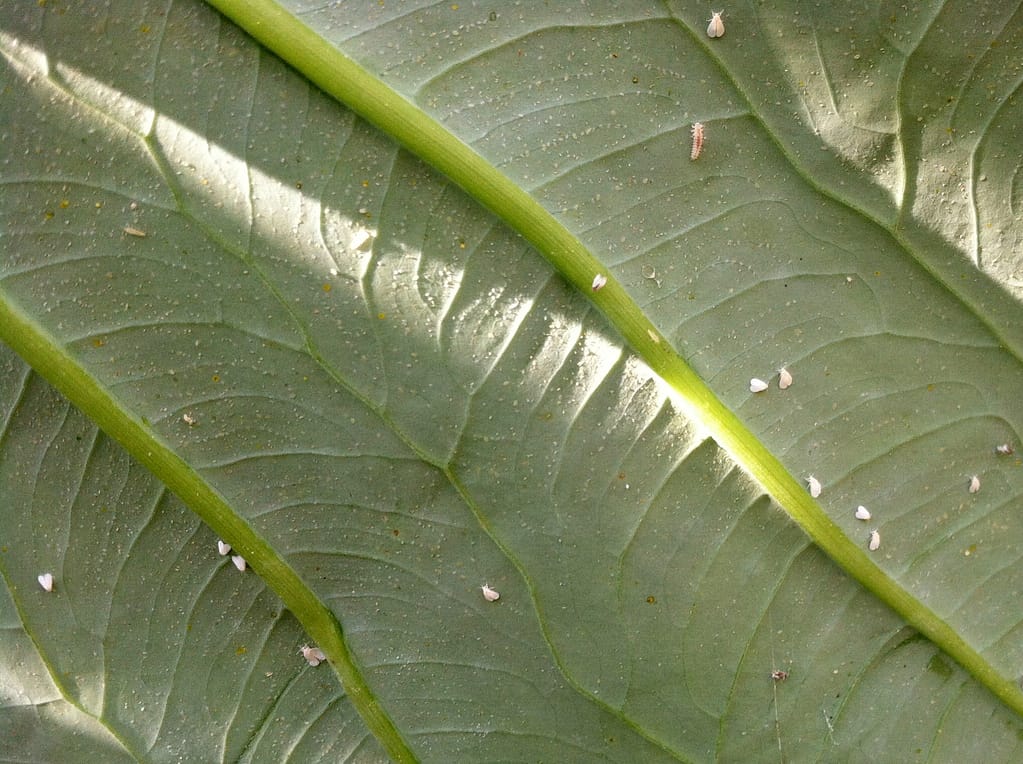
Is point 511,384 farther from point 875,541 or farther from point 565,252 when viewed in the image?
point 875,541

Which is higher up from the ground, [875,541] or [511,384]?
[511,384]

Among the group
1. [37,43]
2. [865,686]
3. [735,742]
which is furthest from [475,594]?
[37,43]

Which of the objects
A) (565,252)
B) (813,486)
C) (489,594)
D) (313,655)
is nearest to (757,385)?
(813,486)

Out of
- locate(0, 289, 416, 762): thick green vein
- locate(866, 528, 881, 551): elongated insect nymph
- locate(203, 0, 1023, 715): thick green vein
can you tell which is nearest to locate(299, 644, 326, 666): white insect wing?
locate(0, 289, 416, 762): thick green vein

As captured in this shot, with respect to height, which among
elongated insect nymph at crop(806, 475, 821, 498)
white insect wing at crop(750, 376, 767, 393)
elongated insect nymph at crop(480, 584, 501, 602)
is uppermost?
white insect wing at crop(750, 376, 767, 393)

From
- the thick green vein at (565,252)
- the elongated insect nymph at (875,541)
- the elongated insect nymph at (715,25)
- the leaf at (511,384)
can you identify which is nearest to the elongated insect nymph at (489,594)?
the leaf at (511,384)

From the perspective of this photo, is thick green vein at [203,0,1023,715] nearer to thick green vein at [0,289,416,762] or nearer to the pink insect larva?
the pink insect larva

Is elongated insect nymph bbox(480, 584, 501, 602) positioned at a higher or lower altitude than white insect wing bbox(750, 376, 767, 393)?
lower

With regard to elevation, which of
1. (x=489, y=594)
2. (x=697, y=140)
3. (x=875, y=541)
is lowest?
(x=875, y=541)

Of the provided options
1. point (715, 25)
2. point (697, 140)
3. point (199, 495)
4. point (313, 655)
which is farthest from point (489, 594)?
point (715, 25)
